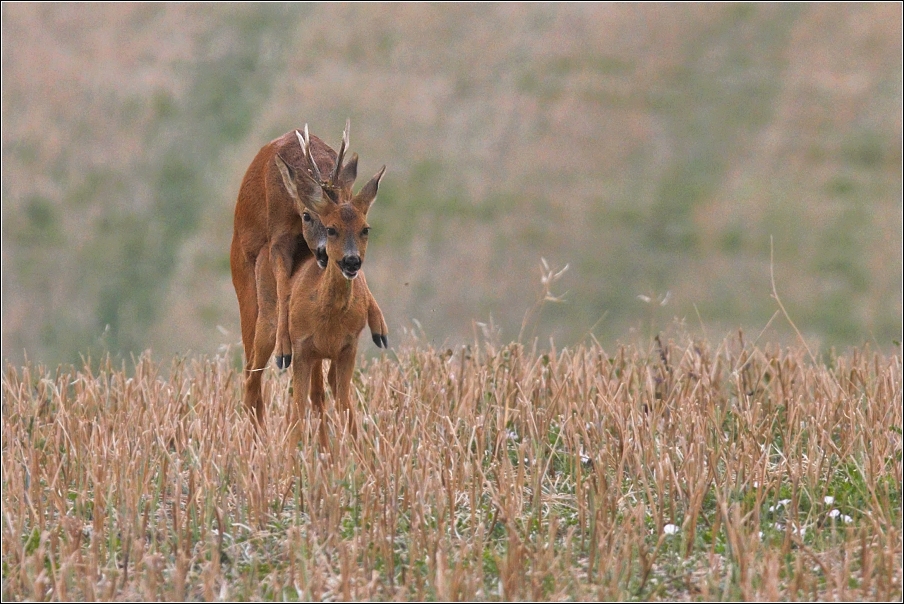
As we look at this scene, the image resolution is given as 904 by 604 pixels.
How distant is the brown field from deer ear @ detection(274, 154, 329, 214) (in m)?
0.99

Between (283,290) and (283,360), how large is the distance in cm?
35

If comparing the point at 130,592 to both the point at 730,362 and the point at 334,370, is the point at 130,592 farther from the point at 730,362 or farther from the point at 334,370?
the point at 730,362

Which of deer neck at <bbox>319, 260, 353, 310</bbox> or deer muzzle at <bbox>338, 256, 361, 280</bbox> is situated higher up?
deer neck at <bbox>319, 260, 353, 310</bbox>

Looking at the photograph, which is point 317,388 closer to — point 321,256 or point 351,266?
point 321,256

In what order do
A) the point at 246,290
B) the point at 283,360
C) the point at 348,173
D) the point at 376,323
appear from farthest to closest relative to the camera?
1. the point at 246,290
2. the point at 376,323
3. the point at 283,360
4. the point at 348,173

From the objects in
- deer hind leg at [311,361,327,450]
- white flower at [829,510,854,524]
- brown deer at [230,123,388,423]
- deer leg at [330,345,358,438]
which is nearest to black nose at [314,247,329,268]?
brown deer at [230,123,388,423]

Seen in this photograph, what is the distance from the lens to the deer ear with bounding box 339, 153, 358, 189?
5078 mm

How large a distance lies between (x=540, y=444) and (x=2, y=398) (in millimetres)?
3134

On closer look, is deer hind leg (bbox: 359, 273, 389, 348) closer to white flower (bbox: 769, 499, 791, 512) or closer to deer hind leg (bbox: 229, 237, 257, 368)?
deer hind leg (bbox: 229, 237, 257, 368)

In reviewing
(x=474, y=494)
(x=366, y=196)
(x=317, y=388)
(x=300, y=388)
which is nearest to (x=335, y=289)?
(x=366, y=196)

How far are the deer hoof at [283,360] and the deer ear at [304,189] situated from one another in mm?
654

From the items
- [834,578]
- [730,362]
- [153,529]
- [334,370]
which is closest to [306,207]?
[334,370]

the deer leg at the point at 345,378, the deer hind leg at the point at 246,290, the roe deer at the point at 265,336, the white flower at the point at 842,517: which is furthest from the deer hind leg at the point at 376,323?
the white flower at the point at 842,517

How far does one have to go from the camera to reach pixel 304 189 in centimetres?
500
